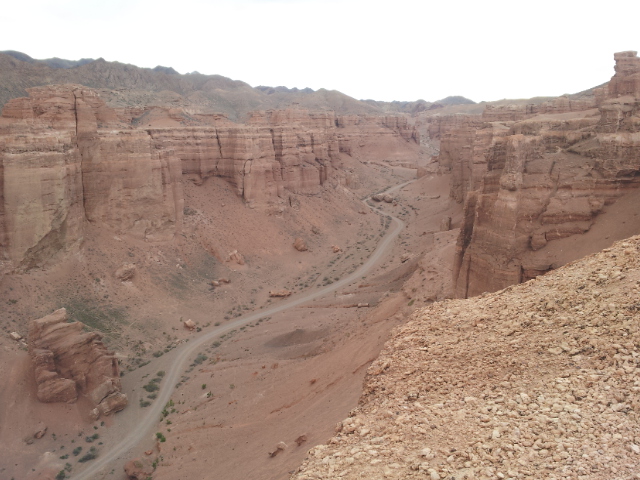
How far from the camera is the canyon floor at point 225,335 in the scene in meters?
20.4

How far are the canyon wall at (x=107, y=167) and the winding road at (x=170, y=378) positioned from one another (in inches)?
395

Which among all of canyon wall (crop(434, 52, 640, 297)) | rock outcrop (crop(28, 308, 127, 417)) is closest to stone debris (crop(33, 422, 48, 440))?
rock outcrop (crop(28, 308, 127, 417))

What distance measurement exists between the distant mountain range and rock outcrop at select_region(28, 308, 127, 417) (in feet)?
148

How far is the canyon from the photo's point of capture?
8.83 meters

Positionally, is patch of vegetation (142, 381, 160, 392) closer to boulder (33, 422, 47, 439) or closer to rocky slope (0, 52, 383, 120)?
boulder (33, 422, 47, 439)

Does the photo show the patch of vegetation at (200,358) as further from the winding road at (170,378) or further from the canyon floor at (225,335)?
the winding road at (170,378)

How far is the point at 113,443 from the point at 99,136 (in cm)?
2170

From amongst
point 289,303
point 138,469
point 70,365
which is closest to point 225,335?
point 289,303

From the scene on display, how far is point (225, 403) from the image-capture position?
958 inches

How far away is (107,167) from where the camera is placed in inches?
1423

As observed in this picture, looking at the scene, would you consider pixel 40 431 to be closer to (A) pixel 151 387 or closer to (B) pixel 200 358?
(A) pixel 151 387

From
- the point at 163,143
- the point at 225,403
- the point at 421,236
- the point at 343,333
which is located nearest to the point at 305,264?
the point at 421,236

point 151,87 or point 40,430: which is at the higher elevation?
point 151,87

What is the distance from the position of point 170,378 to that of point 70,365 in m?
5.42
